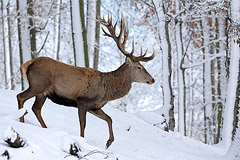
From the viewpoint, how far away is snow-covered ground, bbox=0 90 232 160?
12.5 feet

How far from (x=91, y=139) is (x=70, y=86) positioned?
1.01 metres

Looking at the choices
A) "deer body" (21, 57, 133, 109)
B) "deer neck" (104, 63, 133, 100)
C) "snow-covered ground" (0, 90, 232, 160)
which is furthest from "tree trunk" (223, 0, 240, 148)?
"deer body" (21, 57, 133, 109)

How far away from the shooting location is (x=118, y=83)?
625 centimetres

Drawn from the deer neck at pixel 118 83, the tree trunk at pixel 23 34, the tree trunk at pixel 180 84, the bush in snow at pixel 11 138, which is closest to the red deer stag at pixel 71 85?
the deer neck at pixel 118 83

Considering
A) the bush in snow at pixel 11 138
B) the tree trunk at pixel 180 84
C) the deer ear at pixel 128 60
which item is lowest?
the tree trunk at pixel 180 84

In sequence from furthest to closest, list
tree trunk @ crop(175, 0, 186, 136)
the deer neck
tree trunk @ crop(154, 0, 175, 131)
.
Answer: tree trunk @ crop(175, 0, 186, 136) < tree trunk @ crop(154, 0, 175, 131) < the deer neck

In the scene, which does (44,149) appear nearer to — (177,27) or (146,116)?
(146,116)

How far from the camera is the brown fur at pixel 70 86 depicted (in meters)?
5.57

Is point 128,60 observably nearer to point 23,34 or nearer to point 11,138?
point 11,138

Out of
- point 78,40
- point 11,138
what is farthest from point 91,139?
point 78,40

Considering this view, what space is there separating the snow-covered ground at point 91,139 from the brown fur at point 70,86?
45 cm

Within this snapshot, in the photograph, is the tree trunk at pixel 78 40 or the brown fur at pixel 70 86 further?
the tree trunk at pixel 78 40

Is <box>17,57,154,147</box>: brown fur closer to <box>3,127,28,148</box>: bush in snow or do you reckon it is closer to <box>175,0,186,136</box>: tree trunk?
<box>3,127,28,148</box>: bush in snow

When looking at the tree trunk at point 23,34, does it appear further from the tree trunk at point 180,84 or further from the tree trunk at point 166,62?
the tree trunk at point 180,84
